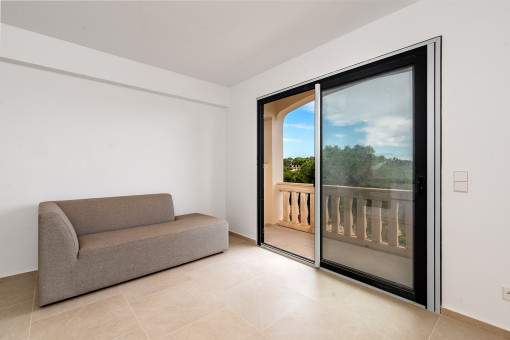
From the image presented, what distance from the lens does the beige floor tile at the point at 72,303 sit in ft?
6.31

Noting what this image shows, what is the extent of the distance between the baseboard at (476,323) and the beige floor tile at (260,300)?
1.12 meters

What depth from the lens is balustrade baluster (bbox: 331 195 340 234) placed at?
8.68ft

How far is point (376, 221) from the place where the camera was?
2.35m

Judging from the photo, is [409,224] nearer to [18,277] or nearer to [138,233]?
[138,233]

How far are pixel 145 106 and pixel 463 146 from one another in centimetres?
367

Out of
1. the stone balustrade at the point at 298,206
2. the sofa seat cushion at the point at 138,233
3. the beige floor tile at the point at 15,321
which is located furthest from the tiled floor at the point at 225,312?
the stone balustrade at the point at 298,206

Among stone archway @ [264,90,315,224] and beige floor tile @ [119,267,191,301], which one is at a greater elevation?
stone archway @ [264,90,315,224]

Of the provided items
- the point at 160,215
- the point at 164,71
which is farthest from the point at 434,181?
the point at 164,71

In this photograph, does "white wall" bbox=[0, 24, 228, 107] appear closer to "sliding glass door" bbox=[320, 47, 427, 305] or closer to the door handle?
"sliding glass door" bbox=[320, 47, 427, 305]

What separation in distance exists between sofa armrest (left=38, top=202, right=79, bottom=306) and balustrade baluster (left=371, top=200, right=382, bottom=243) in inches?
112

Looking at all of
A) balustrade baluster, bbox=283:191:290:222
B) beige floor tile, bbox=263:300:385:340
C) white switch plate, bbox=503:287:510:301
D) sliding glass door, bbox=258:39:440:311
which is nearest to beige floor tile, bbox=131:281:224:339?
beige floor tile, bbox=263:300:385:340

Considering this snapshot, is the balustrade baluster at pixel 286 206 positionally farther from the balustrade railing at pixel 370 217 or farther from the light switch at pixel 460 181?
the light switch at pixel 460 181

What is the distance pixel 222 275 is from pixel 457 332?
6.71 ft

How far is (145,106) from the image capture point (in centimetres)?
342
